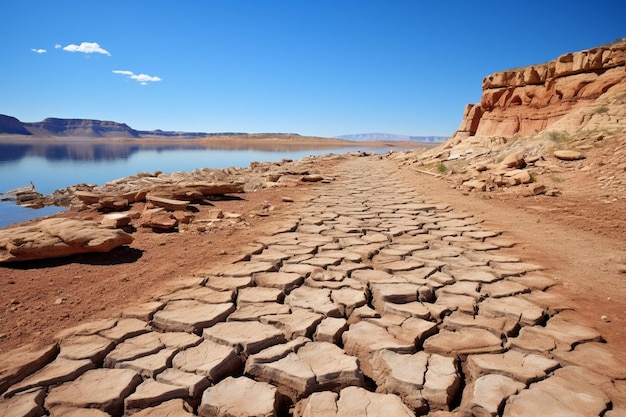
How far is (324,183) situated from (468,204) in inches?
158

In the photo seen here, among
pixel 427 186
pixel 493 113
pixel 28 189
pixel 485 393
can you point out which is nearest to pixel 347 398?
pixel 485 393

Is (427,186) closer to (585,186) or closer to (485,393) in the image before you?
(585,186)

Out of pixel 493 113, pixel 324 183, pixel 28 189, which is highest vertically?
pixel 493 113

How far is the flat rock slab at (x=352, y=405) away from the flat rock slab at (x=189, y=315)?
0.85 metres

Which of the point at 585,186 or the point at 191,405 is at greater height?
the point at 585,186

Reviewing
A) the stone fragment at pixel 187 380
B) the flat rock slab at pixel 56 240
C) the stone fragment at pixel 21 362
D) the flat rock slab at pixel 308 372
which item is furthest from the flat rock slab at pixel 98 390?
the flat rock slab at pixel 56 240

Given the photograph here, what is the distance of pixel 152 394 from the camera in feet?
5.10

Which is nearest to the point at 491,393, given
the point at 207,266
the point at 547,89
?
the point at 207,266

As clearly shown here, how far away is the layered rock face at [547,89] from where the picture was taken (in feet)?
35.5

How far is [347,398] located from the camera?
154cm

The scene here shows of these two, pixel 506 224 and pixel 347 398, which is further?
pixel 506 224

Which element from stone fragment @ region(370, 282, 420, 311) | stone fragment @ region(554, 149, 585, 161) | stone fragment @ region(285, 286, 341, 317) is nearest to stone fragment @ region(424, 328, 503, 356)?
stone fragment @ region(370, 282, 420, 311)

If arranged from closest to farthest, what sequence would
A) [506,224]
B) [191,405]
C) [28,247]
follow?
[191,405] → [28,247] → [506,224]

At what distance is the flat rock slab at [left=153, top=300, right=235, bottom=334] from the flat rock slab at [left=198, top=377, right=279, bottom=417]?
0.55 metres
